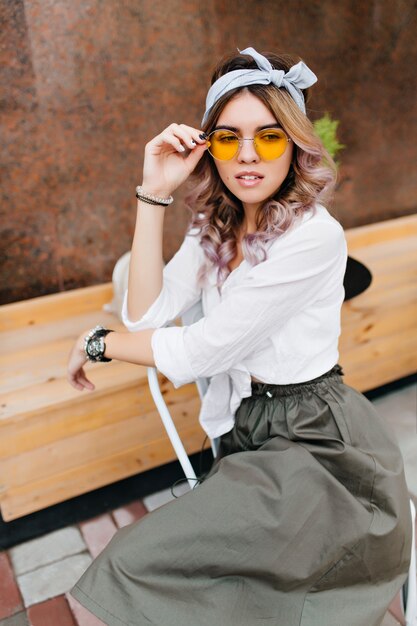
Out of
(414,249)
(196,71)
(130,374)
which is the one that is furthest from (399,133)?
(130,374)

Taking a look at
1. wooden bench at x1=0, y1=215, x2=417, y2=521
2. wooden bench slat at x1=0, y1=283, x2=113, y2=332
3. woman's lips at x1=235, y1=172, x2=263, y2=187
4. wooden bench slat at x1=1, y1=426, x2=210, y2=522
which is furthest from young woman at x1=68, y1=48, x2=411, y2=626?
wooden bench slat at x1=0, y1=283, x2=113, y2=332

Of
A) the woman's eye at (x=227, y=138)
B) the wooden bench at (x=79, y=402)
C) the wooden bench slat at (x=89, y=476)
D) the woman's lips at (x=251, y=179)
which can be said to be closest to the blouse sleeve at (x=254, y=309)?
the woman's lips at (x=251, y=179)

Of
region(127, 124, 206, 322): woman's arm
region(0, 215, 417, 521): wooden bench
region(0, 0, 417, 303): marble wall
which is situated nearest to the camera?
region(127, 124, 206, 322): woman's arm

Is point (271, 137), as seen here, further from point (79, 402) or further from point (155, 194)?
point (79, 402)

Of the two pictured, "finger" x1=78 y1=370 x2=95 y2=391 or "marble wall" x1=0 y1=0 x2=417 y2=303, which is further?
"marble wall" x1=0 y1=0 x2=417 y2=303

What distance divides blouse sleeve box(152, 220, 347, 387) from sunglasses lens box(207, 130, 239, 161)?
244 millimetres

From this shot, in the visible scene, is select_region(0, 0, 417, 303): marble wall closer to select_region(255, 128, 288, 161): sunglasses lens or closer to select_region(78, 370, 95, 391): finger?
select_region(78, 370, 95, 391): finger

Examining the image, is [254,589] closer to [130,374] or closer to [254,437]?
[254,437]

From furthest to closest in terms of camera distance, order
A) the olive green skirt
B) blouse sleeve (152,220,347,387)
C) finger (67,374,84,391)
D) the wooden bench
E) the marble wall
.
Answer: the marble wall < the wooden bench < finger (67,374,84,391) < blouse sleeve (152,220,347,387) < the olive green skirt

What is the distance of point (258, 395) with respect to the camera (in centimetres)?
155

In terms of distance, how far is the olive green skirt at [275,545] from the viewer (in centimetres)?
122

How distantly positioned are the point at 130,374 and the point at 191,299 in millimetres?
607

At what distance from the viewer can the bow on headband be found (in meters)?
1.38

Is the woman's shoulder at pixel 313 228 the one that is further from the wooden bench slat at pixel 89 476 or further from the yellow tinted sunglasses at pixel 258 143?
the wooden bench slat at pixel 89 476
